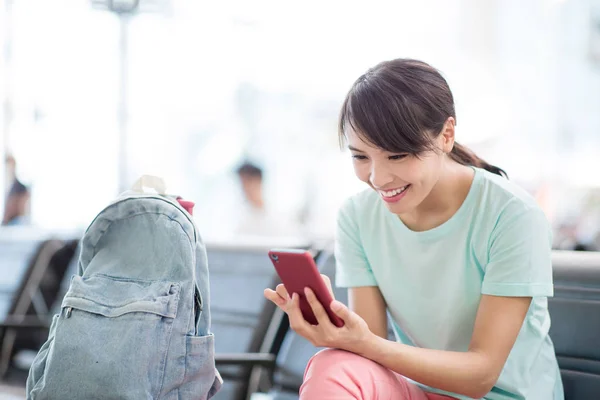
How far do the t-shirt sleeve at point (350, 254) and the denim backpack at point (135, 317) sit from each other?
33 cm

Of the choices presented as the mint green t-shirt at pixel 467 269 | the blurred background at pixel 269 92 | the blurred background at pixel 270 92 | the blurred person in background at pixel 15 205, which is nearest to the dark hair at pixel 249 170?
the blurred person in background at pixel 15 205

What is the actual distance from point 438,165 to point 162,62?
6.06 meters

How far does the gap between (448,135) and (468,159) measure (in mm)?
176

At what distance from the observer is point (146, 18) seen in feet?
22.1

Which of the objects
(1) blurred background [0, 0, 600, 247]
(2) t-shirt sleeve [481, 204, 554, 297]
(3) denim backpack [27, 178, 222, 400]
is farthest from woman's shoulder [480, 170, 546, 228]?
(1) blurred background [0, 0, 600, 247]

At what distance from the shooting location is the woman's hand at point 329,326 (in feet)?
4.08

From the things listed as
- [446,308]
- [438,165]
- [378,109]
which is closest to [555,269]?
[446,308]

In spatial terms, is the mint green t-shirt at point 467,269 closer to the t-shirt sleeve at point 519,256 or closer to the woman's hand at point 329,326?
the t-shirt sleeve at point 519,256

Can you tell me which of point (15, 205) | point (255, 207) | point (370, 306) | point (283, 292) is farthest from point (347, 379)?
point (15, 205)

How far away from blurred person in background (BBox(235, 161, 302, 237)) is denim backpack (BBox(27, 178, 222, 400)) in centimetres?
272

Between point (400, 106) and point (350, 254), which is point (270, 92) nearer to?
point (350, 254)

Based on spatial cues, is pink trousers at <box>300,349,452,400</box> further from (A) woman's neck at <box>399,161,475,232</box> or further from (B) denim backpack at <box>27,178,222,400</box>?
(A) woman's neck at <box>399,161,475,232</box>

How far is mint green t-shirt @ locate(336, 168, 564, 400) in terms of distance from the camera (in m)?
1.35

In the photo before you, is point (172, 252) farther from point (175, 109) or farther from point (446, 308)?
point (175, 109)
